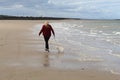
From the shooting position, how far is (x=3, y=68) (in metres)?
10.9

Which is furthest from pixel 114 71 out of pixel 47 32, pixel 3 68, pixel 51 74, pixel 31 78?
pixel 47 32

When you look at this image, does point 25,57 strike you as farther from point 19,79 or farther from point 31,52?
point 19,79

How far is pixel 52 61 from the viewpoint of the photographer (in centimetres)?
1274

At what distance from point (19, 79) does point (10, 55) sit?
4.98 metres

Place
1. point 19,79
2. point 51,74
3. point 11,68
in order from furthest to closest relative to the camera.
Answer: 1. point 11,68
2. point 51,74
3. point 19,79

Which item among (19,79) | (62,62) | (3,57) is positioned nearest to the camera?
(19,79)

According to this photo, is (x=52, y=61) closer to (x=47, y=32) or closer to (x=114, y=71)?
(x=114, y=71)

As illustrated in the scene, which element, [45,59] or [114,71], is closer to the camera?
[114,71]

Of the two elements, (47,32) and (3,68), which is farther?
(47,32)

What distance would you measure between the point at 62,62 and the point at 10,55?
2.71 metres

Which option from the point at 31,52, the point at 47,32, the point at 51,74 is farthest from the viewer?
the point at 47,32

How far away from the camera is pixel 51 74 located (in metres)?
10.1

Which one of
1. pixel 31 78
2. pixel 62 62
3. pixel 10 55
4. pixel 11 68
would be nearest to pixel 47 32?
pixel 10 55

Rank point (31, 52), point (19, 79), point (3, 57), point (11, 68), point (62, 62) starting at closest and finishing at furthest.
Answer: point (19, 79)
point (11, 68)
point (62, 62)
point (3, 57)
point (31, 52)
